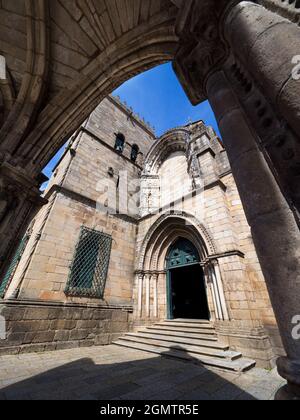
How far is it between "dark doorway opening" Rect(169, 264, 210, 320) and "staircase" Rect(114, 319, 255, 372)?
139 inches

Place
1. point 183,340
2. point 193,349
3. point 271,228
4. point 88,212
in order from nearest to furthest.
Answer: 1. point 271,228
2. point 193,349
3. point 183,340
4. point 88,212

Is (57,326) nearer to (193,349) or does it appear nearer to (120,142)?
(193,349)

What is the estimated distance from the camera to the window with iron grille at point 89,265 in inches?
243

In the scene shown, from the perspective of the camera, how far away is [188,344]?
483 centimetres

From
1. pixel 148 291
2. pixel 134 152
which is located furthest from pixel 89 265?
pixel 134 152

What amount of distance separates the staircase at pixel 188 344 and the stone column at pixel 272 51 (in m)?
4.38

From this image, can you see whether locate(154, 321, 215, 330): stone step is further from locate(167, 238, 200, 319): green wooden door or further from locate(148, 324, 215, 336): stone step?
locate(167, 238, 200, 319): green wooden door

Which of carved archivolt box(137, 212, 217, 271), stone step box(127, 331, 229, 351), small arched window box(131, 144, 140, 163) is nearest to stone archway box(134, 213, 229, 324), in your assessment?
carved archivolt box(137, 212, 217, 271)

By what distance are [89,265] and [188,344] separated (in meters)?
4.01

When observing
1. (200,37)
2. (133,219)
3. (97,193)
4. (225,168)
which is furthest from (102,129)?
(200,37)

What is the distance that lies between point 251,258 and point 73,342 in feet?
18.8

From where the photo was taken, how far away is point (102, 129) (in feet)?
33.5

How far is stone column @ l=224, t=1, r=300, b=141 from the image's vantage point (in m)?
0.92
